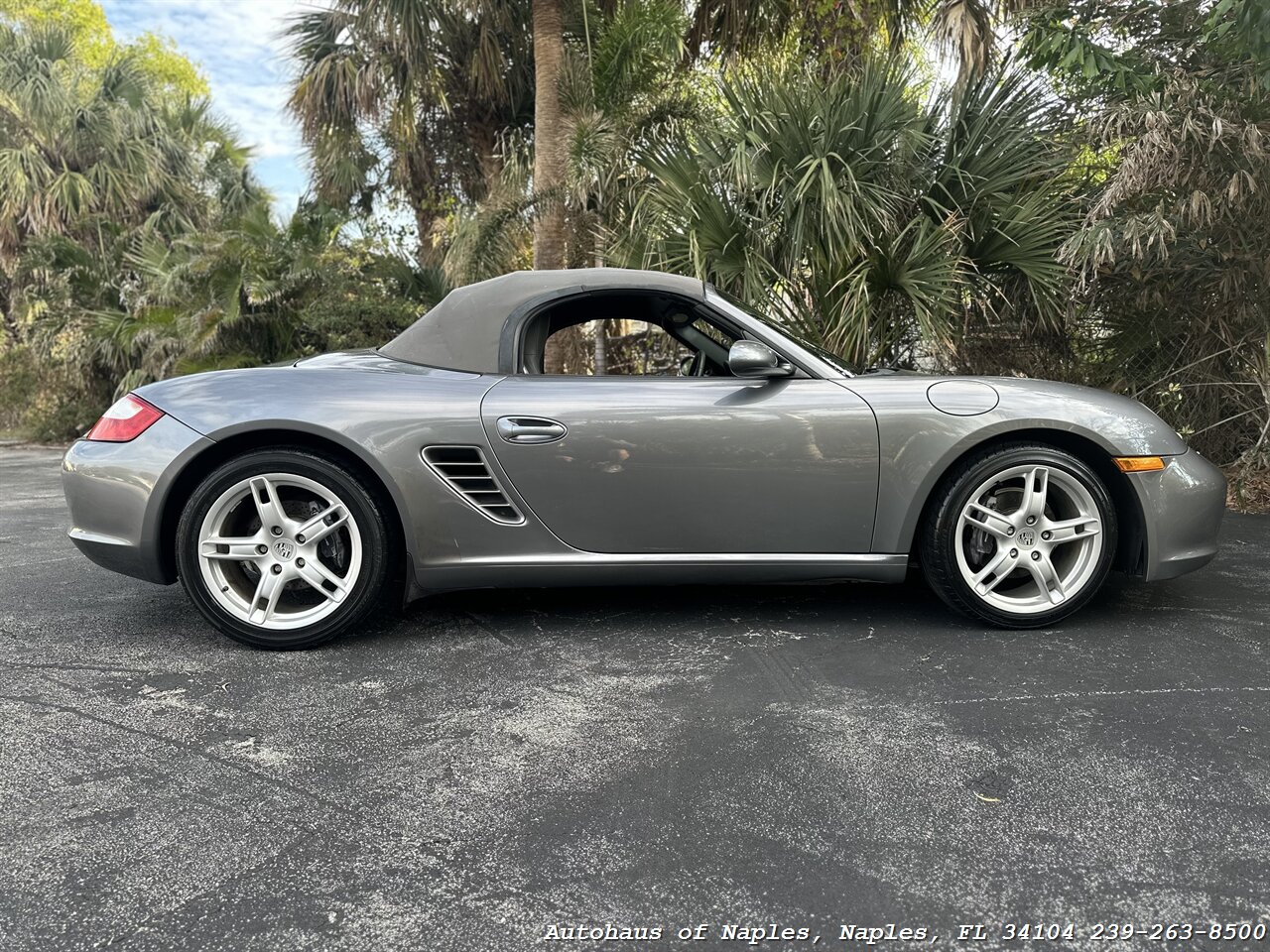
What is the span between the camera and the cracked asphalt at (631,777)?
162 centimetres

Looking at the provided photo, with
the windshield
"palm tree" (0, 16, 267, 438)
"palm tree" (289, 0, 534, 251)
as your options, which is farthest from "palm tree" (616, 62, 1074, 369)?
"palm tree" (0, 16, 267, 438)

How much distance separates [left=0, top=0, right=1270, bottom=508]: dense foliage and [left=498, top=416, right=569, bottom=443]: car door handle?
10.5 ft

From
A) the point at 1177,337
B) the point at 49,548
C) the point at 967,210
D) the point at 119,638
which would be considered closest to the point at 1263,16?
the point at 967,210

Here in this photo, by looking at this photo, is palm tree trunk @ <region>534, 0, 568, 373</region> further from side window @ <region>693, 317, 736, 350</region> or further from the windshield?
the windshield

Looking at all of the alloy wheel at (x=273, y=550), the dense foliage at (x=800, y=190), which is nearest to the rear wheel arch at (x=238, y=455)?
the alloy wheel at (x=273, y=550)

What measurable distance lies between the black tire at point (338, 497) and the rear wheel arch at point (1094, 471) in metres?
1.87

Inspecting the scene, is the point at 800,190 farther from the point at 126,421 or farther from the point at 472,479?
the point at 126,421

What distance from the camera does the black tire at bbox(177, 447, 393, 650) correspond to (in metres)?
3.05

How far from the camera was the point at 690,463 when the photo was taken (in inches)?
121

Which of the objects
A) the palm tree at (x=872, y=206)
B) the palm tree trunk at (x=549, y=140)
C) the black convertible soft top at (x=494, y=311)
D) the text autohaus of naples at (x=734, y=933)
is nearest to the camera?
the text autohaus of naples at (x=734, y=933)

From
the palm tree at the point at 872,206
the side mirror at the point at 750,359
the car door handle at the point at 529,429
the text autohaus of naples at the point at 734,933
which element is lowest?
the text autohaus of naples at the point at 734,933

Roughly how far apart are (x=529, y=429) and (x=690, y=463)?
560mm

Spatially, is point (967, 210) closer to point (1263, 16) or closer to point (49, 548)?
point (1263, 16)

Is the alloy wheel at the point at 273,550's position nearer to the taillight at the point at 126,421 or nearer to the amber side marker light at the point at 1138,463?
the taillight at the point at 126,421
